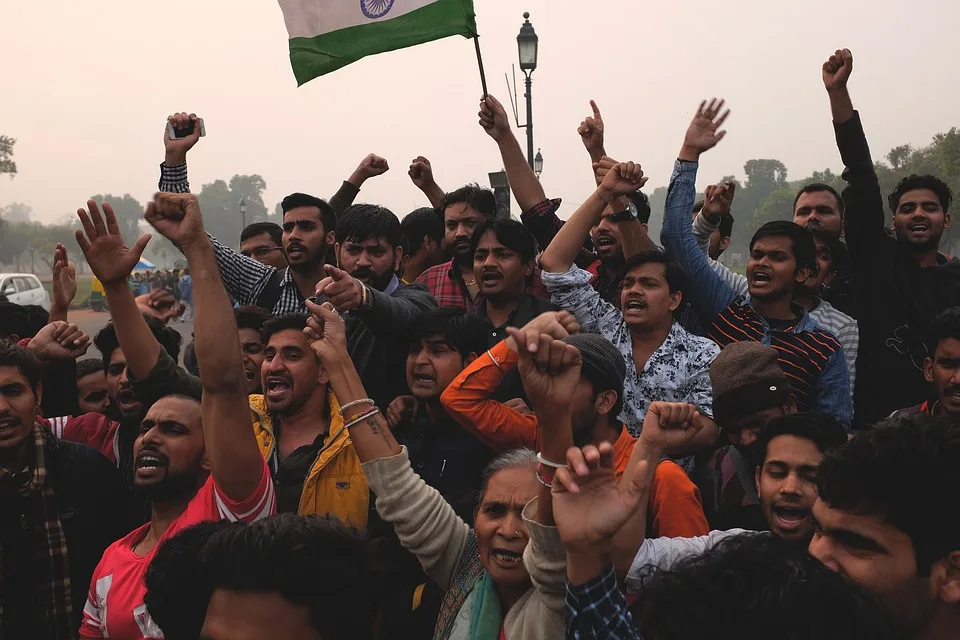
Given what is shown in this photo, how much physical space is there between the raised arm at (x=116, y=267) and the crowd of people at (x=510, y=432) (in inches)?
0.5

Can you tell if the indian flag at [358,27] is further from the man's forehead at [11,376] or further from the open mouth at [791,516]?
the open mouth at [791,516]

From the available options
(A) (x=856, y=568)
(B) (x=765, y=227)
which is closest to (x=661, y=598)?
(A) (x=856, y=568)

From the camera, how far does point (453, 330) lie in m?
3.71

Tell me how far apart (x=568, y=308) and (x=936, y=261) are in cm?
224

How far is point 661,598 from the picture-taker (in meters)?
1.46

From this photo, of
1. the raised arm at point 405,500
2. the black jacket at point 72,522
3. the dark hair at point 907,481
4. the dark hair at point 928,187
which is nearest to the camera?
the dark hair at point 907,481

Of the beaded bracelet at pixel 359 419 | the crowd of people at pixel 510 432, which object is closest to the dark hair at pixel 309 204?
the crowd of people at pixel 510 432

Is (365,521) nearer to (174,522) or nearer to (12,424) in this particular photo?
(174,522)

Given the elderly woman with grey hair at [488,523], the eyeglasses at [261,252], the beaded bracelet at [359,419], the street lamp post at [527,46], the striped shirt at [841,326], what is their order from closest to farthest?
the elderly woman with grey hair at [488,523] < the beaded bracelet at [359,419] < the striped shirt at [841,326] < the eyeglasses at [261,252] < the street lamp post at [527,46]

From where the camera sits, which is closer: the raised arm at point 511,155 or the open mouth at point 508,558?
the open mouth at point 508,558

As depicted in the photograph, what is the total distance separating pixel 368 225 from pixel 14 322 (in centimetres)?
220

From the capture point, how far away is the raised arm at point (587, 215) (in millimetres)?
3889

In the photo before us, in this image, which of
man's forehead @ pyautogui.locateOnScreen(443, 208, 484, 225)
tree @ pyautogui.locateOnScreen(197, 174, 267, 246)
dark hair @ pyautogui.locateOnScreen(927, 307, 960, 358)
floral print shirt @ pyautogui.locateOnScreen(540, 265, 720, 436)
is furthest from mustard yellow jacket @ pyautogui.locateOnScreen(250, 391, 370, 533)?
tree @ pyautogui.locateOnScreen(197, 174, 267, 246)

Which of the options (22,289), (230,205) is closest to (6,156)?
(22,289)
